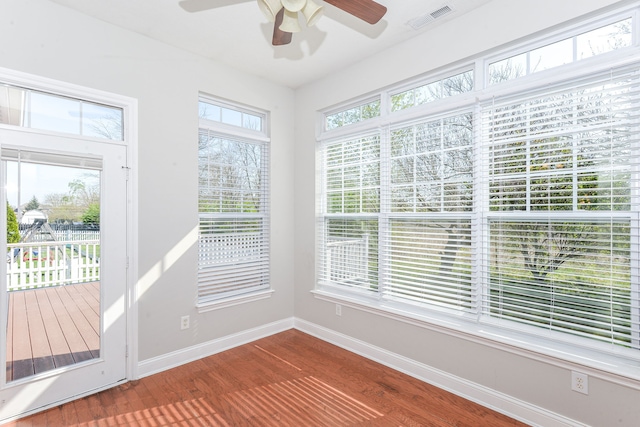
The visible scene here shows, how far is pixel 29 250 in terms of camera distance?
7.84 feet

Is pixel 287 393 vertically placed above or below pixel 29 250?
below

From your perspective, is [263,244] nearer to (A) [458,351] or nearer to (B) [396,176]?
(B) [396,176]

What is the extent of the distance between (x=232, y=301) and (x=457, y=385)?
2287mm

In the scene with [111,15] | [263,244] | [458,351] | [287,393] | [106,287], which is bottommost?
[287,393]

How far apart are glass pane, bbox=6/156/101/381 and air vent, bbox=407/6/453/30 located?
287 cm

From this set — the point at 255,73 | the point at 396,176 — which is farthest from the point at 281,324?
the point at 255,73

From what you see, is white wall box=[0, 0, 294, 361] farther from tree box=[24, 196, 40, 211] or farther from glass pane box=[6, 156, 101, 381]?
tree box=[24, 196, 40, 211]

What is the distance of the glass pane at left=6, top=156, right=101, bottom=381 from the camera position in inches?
91.2

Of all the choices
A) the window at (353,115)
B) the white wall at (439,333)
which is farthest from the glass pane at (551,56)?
the window at (353,115)

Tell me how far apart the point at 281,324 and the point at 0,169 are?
2968mm

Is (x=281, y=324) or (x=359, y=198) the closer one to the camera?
(x=359, y=198)

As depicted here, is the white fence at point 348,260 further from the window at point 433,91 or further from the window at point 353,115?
the window at point 433,91

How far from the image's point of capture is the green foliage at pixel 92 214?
2.62 m

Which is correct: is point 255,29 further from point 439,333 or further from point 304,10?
point 439,333
